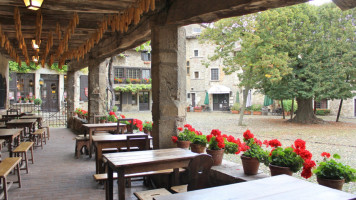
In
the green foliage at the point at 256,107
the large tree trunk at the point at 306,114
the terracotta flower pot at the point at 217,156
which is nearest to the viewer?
the terracotta flower pot at the point at 217,156

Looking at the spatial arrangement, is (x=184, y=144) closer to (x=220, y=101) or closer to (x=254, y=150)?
(x=254, y=150)

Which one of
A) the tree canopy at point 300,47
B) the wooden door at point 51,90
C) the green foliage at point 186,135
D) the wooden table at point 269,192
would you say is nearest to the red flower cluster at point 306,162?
the wooden table at point 269,192

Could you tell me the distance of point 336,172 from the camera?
85.4 inches

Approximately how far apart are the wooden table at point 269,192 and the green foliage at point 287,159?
546 millimetres

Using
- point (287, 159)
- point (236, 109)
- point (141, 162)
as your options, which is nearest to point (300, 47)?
point (236, 109)

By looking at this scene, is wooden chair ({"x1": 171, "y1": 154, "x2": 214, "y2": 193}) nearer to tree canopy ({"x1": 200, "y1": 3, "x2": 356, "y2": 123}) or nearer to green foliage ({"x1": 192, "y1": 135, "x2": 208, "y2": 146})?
green foliage ({"x1": 192, "y1": 135, "x2": 208, "y2": 146})

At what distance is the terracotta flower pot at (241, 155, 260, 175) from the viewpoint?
9.35 ft

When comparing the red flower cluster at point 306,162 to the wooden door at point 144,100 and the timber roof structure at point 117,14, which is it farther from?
the wooden door at point 144,100

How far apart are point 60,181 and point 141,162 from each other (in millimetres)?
2377

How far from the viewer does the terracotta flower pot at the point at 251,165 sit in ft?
9.35

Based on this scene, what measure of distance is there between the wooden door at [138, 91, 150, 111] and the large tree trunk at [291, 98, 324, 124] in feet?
57.0

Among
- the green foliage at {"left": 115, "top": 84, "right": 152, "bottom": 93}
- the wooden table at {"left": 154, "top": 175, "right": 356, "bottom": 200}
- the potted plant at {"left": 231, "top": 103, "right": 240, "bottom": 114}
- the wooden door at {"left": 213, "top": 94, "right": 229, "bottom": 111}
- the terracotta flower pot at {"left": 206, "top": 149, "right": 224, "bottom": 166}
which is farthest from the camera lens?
the wooden door at {"left": 213, "top": 94, "right": 229, "bottom": 111}

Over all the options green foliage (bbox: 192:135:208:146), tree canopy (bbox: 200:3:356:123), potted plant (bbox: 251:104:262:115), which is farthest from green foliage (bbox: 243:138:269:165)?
potted plant (bbox: 251:104:262:115)

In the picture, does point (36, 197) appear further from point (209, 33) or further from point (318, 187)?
point (209, 33)
